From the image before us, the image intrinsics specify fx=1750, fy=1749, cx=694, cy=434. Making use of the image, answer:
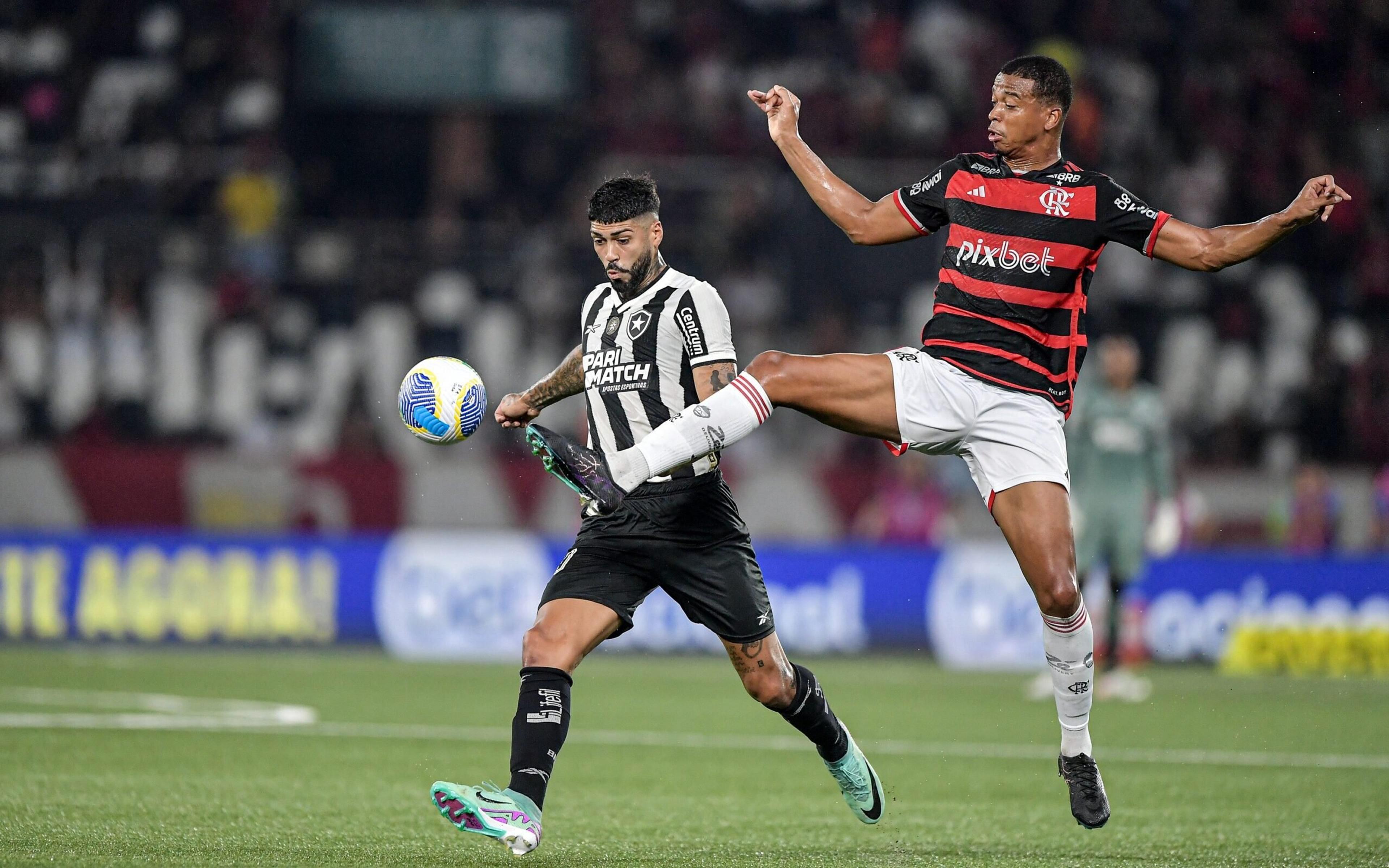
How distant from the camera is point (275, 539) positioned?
14.2m

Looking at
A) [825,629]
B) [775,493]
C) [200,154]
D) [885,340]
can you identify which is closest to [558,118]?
[200,154]

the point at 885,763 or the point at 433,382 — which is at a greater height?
the point at 433,382

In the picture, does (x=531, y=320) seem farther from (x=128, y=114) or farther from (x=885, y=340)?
(x=128, y=114)

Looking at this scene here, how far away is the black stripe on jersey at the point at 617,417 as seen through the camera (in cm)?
597

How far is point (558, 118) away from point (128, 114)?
4543mm

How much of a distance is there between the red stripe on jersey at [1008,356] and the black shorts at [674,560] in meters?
0.96

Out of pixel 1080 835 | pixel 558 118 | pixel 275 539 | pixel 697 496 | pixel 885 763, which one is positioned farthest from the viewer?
pixel 558 118

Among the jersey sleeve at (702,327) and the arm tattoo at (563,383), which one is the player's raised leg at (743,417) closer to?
the jersey sleeve at (702,327)

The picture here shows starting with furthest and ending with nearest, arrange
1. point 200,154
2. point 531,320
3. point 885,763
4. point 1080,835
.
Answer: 1. point 200,154
2. point 531,320
3. point 885,763
4. point 1080,835

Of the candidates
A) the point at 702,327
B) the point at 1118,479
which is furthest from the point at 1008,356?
the point at 1118,479

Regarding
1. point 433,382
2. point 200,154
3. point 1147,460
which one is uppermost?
point 200,154

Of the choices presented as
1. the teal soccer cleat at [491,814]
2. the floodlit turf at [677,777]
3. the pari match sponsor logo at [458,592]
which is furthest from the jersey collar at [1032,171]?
the pari match sponsor logo at [458,592]

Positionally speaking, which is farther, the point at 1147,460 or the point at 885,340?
the point at 885,340

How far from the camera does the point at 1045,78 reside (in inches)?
240
